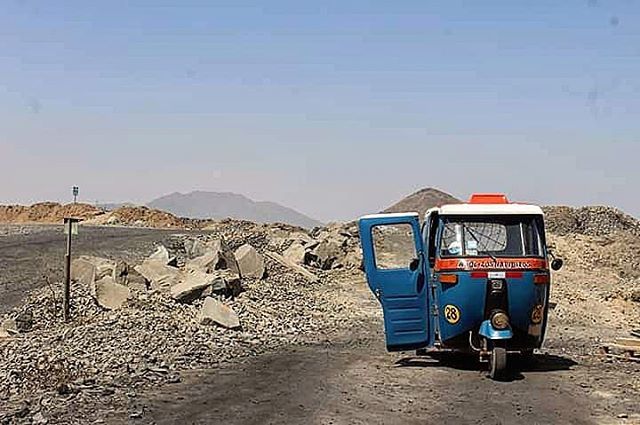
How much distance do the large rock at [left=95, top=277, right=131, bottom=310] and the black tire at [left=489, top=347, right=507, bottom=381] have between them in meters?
10.4

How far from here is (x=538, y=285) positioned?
1370cm

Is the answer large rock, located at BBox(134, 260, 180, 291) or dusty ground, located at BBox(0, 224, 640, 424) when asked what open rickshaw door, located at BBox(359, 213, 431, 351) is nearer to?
dusty ground, located at BBox(0, 224, 640, 424)

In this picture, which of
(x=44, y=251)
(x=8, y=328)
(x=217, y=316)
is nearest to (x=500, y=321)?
(x=217, y=316)

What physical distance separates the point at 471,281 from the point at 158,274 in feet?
38.3

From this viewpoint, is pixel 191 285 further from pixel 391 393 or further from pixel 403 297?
pixel 391 393

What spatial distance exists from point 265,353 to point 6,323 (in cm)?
Result: 718

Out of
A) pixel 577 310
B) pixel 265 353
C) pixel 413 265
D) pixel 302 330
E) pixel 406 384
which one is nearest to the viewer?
pixel 406 384

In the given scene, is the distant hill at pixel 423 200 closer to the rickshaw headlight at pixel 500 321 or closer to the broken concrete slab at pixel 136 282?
the broken concrete slab at pixel 136 282

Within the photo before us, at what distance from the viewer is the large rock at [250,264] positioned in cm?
2733

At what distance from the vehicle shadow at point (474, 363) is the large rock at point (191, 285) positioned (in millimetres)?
7108

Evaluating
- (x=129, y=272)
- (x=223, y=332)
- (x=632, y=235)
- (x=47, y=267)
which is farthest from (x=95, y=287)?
(x=632, y=235)

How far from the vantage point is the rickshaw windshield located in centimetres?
1395

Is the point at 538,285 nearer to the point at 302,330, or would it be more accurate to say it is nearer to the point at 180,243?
the point at 302,330

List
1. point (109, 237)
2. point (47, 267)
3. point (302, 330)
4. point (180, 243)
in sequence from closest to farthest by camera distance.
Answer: point (302, 330)
point (47, 267)
point (180, 243)
point (109, 237)
